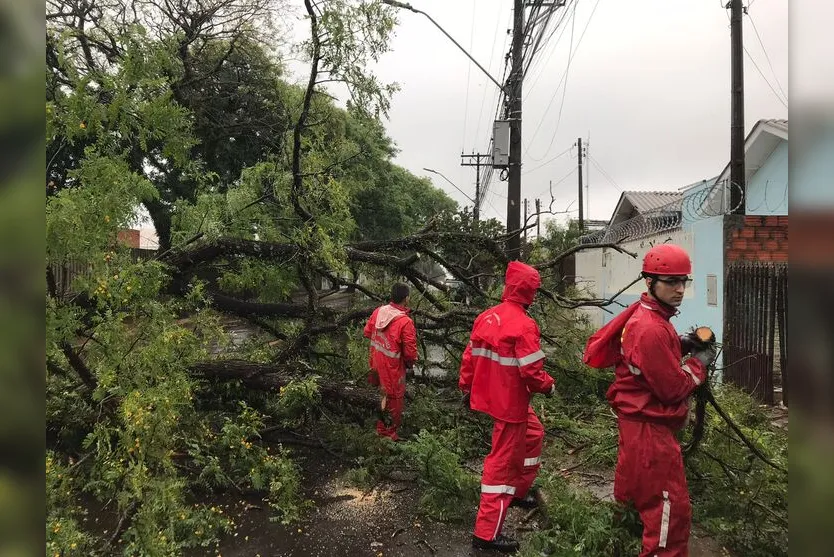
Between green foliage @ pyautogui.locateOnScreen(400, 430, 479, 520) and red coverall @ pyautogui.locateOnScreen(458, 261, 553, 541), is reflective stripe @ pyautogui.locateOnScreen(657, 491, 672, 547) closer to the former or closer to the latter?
red coverall @ pyautogui.locateOnScreen(458, 261, 553, 541)

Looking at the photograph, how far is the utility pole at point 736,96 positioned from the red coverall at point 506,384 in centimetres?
653

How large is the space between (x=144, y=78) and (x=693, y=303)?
884 cm

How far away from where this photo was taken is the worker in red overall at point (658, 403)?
2512 mm

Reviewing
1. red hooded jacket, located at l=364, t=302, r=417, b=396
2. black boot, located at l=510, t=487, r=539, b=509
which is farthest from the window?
black boot, located at l=510, t=487, r=539, b=509

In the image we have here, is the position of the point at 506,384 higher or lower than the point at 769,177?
lower

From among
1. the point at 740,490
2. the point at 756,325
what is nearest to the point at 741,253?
the point at 756,325

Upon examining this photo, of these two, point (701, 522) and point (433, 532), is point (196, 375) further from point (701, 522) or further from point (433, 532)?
point (701, 522)

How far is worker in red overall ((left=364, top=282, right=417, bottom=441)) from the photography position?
4.84 meters

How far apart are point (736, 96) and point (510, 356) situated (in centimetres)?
757

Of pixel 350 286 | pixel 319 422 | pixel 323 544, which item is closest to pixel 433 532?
pixel 323 544

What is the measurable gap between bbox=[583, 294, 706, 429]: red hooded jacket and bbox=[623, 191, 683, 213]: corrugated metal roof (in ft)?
58.9

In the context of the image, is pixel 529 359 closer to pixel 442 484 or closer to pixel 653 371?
pixel 653 371

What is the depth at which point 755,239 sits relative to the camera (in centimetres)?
763

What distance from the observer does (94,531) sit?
3.41 m
